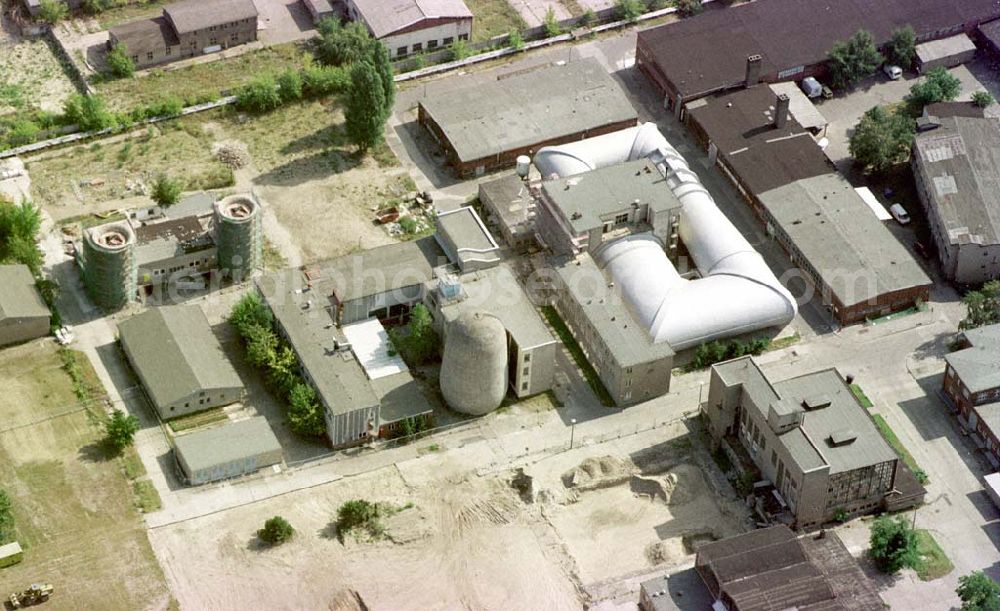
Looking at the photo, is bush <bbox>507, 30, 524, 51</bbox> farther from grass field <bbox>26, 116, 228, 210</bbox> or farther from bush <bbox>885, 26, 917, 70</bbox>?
bush <bbox>885, 26, 917, 70</bbox>

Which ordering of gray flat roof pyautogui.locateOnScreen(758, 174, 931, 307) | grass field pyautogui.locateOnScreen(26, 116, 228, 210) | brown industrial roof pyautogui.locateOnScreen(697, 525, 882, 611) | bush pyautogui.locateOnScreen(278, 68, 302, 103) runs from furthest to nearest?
bush pyautogui.locateOnScreen(278, 68, 302, 103), grass field pyautogui.locateOnScreen(26, 116, 228, 210), gray flat roof pyautogui.locateOnScreen(758, 174, 931, 307), brown industrial roof pyautogui.locateOnScreen(697, 525, 882, 611)

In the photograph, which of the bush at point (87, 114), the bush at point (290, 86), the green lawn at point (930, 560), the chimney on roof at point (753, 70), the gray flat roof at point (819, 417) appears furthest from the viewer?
the bush at point (290, 86)

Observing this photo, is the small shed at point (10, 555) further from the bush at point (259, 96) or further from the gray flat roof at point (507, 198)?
the bush at point (259, 96)

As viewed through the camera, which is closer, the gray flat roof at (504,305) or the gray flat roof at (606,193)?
the gray flat roof at (504,305)

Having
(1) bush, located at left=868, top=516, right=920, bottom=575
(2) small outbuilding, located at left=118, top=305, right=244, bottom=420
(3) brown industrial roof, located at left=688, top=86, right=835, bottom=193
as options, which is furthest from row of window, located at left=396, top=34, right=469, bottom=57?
(1) bush, located at left=868, top=516, right=920, bottom=575

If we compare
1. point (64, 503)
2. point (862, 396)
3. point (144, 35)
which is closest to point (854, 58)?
point (862, 396)

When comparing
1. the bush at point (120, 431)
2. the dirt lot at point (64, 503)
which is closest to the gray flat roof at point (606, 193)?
the bush at point (120, 431)
